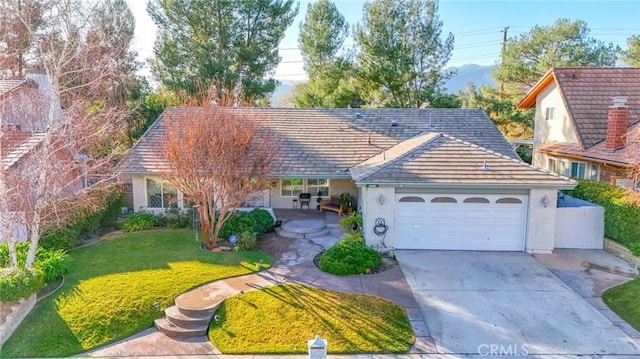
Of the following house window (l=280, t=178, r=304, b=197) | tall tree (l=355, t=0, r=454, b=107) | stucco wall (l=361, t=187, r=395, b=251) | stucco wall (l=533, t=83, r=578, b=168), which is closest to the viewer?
stucco wall (l=361, t=187, r=395, b=251)

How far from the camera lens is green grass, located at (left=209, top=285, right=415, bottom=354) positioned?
8562 mm

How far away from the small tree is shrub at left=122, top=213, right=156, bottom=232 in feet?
12.2

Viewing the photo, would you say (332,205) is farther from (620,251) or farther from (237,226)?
(620,251)

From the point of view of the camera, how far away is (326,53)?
116 feet

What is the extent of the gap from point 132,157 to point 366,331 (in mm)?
13464

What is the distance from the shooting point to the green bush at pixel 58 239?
13.5 metres

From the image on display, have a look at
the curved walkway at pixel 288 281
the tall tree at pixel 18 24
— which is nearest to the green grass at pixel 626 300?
the curved walkway at pixel 288 281

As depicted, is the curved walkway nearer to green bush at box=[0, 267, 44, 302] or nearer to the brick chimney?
green bush at box=[0, 267, 44, 302]

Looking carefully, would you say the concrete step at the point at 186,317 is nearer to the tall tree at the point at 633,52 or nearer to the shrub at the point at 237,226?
the shrub at the point at 237,226

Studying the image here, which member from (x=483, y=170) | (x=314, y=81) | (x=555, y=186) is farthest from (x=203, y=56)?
(x=555, y=186)

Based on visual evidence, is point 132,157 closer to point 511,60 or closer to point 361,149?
point 361,149

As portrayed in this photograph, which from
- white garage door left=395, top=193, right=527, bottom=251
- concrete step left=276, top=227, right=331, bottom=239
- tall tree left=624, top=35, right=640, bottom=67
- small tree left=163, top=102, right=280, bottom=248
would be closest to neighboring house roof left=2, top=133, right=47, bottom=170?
small tree left=163, top=102, right=280, bottom=248

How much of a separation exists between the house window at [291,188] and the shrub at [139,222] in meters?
5.84

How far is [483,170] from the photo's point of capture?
1417 centimetres
